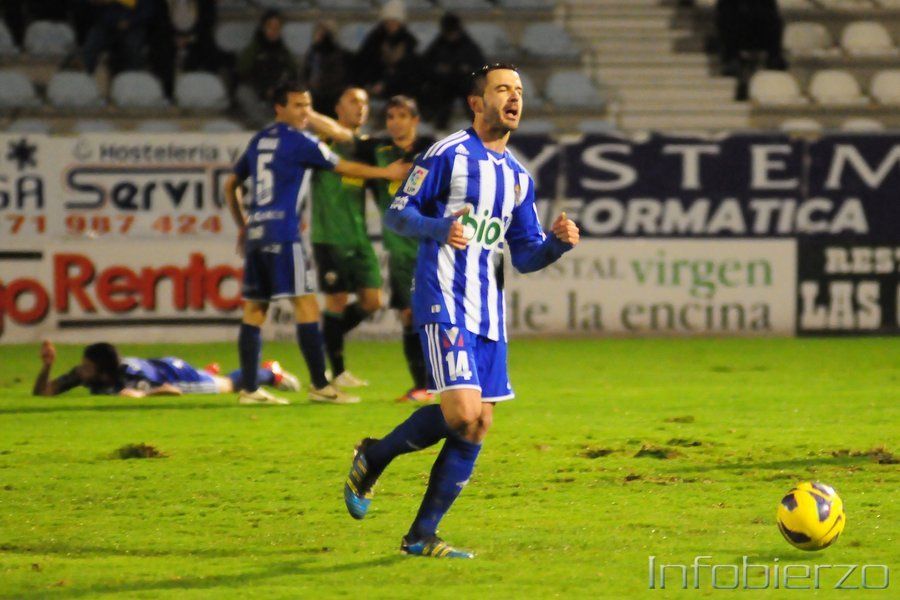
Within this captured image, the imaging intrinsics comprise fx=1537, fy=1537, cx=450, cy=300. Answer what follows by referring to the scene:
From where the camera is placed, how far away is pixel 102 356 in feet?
35.9

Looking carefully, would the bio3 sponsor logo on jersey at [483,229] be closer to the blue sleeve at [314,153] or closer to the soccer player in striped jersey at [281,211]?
the soccer player in striped jersey at [281,211]

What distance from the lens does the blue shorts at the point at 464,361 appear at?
574 centimetres

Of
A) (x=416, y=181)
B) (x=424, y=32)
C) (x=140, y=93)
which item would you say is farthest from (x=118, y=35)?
(x=416, y=181)

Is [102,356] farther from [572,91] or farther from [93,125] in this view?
[572,91]

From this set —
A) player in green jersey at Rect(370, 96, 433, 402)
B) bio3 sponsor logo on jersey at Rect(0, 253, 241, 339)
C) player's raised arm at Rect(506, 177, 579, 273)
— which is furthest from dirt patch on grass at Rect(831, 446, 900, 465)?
bio3 sponsor logo on jersey at Rect(0, 253, 241, 339)

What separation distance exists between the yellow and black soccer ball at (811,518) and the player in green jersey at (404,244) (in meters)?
4.72

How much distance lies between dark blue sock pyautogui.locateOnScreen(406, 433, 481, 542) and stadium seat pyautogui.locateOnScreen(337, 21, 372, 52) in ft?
41.7

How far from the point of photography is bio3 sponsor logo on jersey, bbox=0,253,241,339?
47.8 ft

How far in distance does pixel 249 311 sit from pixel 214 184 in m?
4.80

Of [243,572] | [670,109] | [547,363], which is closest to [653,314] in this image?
[547,363]

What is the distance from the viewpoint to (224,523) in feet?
21.5

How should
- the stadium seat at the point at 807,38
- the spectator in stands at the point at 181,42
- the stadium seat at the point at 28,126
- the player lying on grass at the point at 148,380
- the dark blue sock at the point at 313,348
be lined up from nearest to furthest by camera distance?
the dark blue sock at the point at 313,348 → the player lying on grass at the point at 148,380 → the stadium seat at the point at 28,126 → the spectator in stands at the point at 181,42 → the stadium seat at the point at 807,38

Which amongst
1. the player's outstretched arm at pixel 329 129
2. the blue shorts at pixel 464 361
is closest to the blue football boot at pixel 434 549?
the blue shorts at pixel 464 361

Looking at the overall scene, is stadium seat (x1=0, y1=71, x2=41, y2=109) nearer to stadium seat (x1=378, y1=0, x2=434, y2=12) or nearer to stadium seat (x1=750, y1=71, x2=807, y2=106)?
stadium seat (x1=378, y1=0, x2=434, y2=12)
